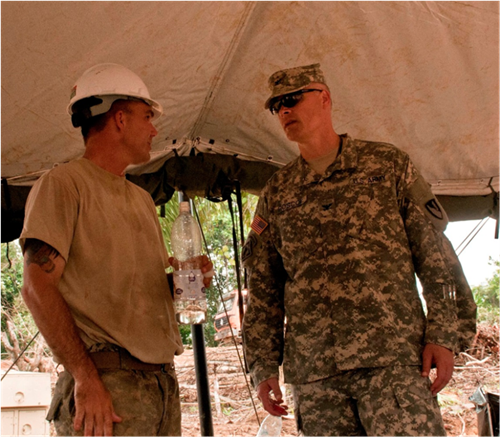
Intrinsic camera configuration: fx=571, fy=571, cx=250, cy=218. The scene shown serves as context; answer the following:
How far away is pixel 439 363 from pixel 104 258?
1.24m

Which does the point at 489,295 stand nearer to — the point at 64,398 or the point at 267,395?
the point at 267,395

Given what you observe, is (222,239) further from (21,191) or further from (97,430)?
(97,430)

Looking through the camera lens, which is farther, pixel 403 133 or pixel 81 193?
pixel 403 133

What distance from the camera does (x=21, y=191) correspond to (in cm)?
356

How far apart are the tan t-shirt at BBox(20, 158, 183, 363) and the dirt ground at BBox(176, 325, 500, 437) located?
4726 millimetres

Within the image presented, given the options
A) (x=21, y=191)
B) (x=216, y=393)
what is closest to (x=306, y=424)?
(x=21, y=191)

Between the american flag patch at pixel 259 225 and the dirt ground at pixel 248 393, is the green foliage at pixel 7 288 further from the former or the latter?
the american flag patch at pixel 259 225

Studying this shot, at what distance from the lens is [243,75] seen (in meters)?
3.38

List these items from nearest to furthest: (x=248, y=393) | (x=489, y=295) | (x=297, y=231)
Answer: (x=297, y=231) < (x=248, y=393) < (x=489, y=295)

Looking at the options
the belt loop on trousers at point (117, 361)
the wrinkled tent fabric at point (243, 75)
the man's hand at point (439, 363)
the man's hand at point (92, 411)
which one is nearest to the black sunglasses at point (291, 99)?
the wrinkled tent fabric at point (243, 75)

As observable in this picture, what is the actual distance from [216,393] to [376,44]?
5581 millimetres

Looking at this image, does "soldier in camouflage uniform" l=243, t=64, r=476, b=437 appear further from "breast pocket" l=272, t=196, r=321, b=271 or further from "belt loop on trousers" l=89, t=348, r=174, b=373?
"belt loop on trousers" l=89, t=348, r=174, b=373

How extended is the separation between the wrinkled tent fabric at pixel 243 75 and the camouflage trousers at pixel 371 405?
1791 millimetres

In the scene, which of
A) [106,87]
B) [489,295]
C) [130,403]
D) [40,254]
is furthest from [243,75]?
[489,295]
